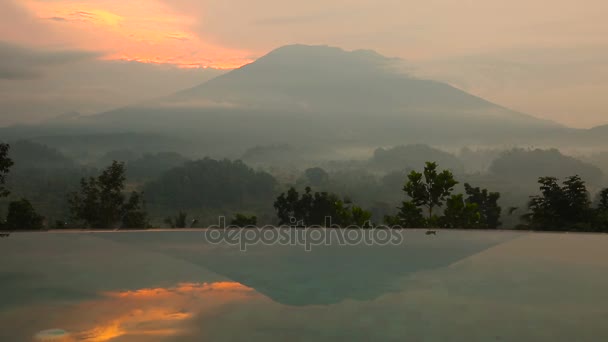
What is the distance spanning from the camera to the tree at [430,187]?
18.9 meters

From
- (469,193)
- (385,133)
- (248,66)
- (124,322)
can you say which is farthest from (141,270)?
(248,66)

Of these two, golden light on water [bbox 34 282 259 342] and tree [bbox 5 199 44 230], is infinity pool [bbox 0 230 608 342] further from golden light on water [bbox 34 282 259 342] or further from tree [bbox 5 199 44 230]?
tree [bbox 5 199 44 230]

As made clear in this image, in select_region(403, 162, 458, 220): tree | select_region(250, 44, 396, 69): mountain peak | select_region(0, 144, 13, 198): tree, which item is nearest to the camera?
select_region(0, 144, 13, 198): tree

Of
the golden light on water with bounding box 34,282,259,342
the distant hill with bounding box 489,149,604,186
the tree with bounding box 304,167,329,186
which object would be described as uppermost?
the distant hill with bounding box 489,149,604,186

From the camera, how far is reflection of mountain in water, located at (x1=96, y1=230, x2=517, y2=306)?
9.33 meters

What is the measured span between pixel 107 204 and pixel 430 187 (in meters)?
11.5

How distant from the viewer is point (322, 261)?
12.9m

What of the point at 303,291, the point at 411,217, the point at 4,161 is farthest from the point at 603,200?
the point at 4,161

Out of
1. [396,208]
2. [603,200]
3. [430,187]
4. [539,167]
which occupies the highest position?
[539,167]

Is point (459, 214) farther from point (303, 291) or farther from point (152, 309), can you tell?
point (152, 309)

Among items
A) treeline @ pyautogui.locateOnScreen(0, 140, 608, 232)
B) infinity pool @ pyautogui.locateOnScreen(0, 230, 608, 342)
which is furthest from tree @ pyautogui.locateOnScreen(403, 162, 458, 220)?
infinity pool @ pyautogui.locateOnScreen(0, 230, 608, 342)

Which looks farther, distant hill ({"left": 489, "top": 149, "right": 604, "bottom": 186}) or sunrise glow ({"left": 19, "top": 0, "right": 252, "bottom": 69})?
distant hill ({"left": 489, "top": 149, "right": 604, "bottom": 186})

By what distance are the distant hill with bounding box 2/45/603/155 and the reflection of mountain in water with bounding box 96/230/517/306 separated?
324ft

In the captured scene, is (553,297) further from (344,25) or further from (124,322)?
(344,25)
